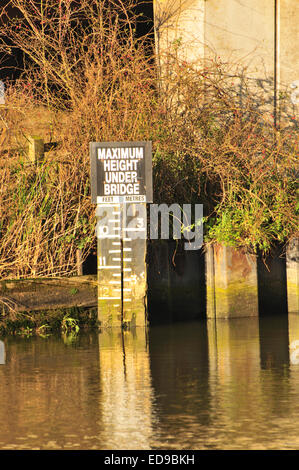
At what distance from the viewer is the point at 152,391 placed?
336 inches

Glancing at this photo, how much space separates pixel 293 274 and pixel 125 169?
139 inches

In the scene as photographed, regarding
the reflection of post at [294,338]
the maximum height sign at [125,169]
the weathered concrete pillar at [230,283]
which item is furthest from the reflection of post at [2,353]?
the weathered concrete pillar at [230,283]

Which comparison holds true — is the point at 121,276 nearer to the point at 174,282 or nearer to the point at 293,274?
the point at 174,282

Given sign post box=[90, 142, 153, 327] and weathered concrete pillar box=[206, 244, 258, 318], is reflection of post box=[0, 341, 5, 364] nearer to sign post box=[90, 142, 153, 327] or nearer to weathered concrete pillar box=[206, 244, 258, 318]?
sign post box=[90, 142, 153, 327]

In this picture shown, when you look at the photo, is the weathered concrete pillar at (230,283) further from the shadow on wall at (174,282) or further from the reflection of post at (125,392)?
the reflection of post at (125,392)

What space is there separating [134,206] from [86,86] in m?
2.51

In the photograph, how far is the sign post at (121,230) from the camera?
13258 mm

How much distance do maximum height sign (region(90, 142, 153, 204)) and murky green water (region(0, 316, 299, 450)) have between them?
6.37 ft

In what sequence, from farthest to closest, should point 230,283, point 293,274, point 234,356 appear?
point 293,274, point 230,283, point 234,356

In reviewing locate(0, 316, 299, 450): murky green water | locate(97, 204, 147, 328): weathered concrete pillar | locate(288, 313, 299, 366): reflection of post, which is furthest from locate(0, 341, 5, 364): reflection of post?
locate(288, 313, 299, 366): reflection of post

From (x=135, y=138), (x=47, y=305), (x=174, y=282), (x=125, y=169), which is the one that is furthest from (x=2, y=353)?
(x=135, y=138)

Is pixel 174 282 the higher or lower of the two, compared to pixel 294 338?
higher

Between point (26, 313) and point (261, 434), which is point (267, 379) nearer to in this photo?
point (261, 434)

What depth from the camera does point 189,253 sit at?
1445 cm
